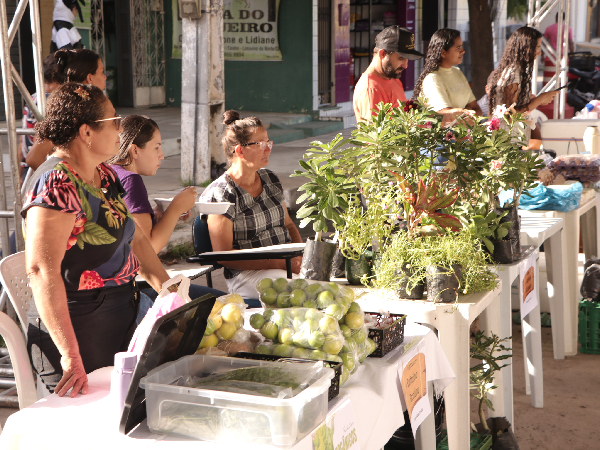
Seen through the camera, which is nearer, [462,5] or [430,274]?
[430,274]

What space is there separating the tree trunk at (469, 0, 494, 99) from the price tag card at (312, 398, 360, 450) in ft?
30.4

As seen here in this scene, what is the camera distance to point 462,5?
59.2 ft

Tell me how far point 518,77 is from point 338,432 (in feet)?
13.9

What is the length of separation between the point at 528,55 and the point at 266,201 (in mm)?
2928

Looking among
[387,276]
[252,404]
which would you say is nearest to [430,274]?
[387,276]

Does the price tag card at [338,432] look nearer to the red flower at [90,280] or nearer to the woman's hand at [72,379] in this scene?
the woman's hand at [72,379]

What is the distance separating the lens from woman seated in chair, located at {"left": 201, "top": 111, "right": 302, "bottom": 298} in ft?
11.0

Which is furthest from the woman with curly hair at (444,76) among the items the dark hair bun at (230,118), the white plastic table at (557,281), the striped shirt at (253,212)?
the striped shirt at (253,212)

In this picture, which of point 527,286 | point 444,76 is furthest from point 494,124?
point 444,76

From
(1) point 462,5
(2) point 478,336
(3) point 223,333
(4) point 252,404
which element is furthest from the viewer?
(1) point 462,5

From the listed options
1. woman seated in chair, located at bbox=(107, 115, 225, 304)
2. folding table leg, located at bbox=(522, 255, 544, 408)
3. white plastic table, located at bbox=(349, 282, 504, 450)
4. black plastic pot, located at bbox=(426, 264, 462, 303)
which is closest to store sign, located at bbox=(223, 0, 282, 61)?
folding table leg, located at bbox=(522, 255, 544, 408)

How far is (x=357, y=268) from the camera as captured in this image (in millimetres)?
2650

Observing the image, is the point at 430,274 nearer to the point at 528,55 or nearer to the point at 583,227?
the point at 583,227

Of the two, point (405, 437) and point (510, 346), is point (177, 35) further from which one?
point (405, 437)
